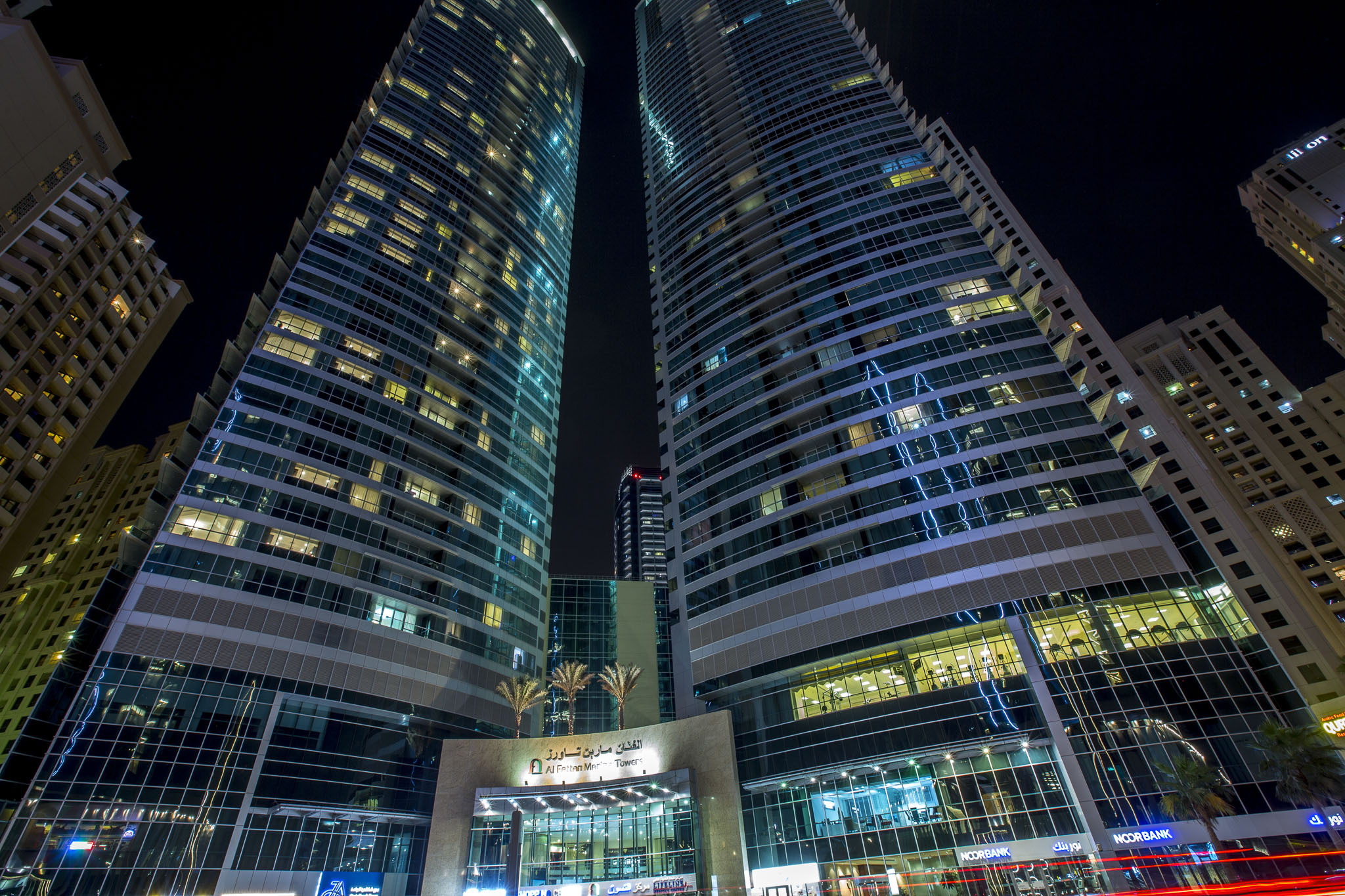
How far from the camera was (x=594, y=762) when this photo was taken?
45.6 meters

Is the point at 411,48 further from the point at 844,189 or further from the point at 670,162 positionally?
the point at 844,189

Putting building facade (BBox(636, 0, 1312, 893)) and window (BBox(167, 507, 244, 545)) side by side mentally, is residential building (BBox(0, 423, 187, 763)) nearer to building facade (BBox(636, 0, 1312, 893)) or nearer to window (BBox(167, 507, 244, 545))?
window (BBox(167, 507, 244, 545))

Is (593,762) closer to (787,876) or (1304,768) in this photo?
(787,876)

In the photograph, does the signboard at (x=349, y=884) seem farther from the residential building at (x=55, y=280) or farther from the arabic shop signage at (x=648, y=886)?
the residential building at (x=55, y=280)

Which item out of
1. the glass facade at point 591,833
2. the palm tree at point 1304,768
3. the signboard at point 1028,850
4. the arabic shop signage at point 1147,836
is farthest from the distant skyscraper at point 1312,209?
the glass facade at point 591,833

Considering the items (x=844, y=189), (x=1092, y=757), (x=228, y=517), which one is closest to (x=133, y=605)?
(x=228, y=517)

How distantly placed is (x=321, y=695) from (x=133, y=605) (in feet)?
46.8

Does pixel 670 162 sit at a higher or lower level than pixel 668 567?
higher

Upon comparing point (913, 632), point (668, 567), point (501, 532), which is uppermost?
point (501, 532)

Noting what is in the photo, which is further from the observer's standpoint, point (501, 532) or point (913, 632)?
point (501, 532)

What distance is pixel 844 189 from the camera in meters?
69.8

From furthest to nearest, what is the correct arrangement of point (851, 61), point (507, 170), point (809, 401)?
point (507, 170) → point (851, 61) → point (809, 401)

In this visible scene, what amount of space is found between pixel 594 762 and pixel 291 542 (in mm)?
31336

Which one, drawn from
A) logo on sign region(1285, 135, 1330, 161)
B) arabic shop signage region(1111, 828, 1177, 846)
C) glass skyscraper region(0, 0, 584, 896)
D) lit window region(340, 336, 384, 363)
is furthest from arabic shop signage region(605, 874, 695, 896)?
logo on sign region(1285, 135, 1330, 161)
